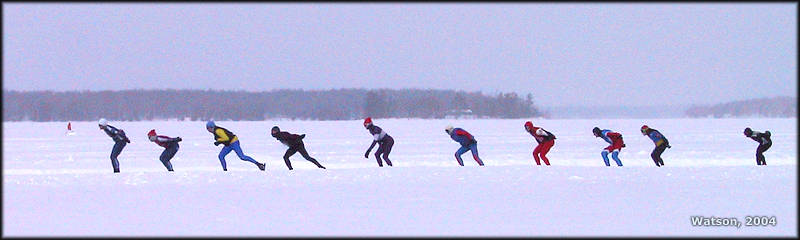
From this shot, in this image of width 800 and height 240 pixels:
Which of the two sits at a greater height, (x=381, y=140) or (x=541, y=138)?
(x=541, y=138)

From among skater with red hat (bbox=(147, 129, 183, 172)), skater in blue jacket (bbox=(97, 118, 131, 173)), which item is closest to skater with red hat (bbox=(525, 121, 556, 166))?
skater with red hat (bbox=(147, 129, 183, 172))

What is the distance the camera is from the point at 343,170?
46.9 ft

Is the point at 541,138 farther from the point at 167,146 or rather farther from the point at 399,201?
the point at 399,201

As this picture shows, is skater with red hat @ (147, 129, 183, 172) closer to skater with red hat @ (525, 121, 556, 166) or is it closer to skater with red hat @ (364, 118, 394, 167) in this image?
skater with red hat @ (364, 118, 394, 167)

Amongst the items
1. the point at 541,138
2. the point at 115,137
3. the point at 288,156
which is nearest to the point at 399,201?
the point at 288,156

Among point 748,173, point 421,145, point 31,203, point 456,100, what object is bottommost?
point 31,203

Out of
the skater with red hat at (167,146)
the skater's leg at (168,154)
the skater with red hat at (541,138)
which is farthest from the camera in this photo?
the skater with red hat at (541,138)

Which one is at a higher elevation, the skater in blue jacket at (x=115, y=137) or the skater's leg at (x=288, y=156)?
the skater's leg at (x=288, y=156)

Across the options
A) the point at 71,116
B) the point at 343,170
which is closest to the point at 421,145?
the point at 343,170

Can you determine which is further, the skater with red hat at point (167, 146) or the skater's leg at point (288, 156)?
the skater's leg at point (288, 156)

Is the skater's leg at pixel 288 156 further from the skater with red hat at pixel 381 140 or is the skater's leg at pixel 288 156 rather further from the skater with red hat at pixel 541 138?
the skater with red hat at pixel 541 138

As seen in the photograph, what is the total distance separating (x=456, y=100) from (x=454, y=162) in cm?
9096

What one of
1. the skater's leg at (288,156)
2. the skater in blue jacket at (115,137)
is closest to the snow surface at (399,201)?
the skater's leg at (288,156)

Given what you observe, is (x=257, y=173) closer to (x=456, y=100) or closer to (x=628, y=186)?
(x=628, y=186)
